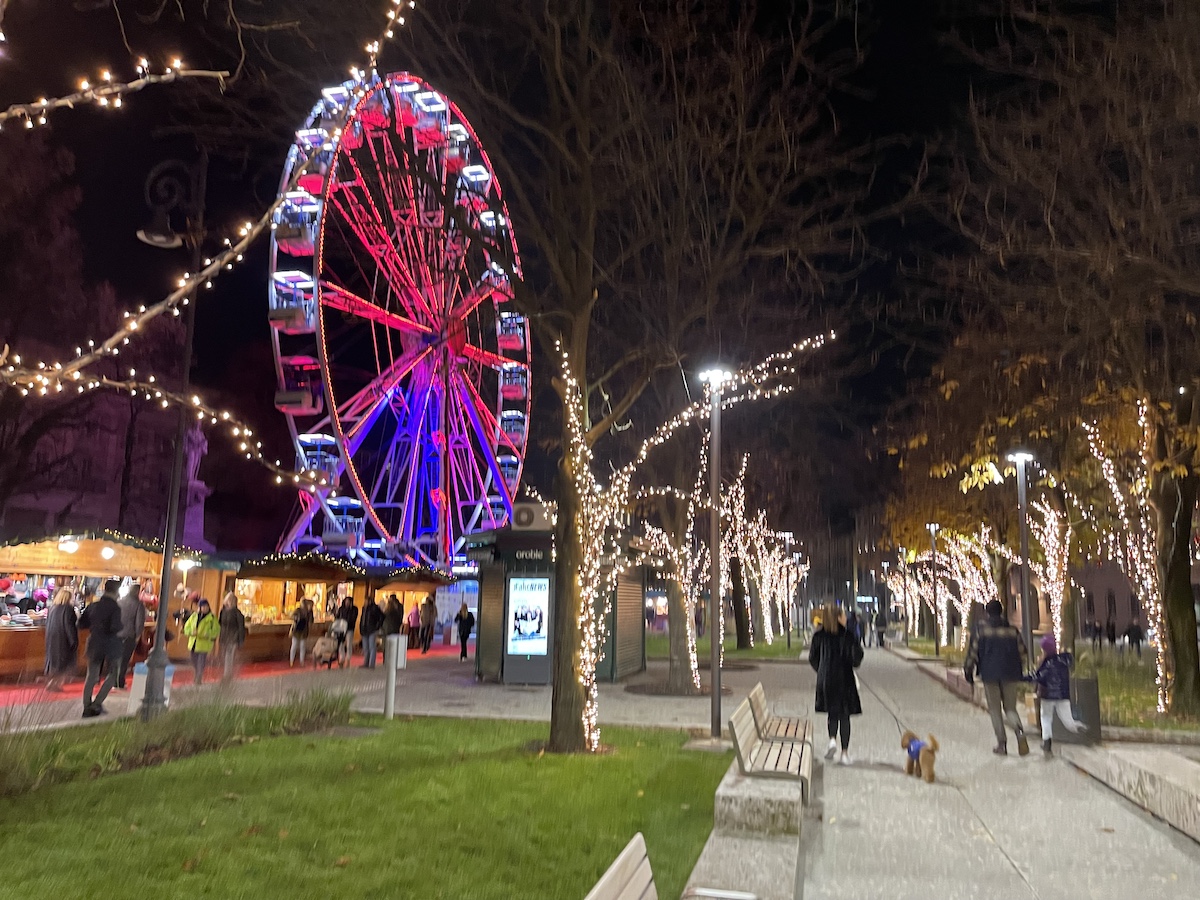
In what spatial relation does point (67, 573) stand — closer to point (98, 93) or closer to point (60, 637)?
point (60, 637)

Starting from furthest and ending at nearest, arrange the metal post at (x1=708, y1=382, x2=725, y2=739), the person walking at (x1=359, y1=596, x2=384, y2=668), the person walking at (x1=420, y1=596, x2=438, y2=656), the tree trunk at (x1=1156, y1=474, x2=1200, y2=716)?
1. the person walking at (x1=420, y1=596, x2=438, y2=656)
2. the person walking at (x1=359, y1=596, x2=384, y2=668)
3. the tree trunk at (x1=1156, y1=474, x2=1200, y2=716)
4. the metal post at (x1=708, y1=382, x2=725, y2=739)

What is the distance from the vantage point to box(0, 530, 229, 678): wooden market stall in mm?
16562

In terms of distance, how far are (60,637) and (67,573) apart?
447 cm

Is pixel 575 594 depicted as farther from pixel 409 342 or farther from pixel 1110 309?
pixel 409 342

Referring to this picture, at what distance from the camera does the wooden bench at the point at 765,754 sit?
7.27 m

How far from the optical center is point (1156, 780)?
25.2 ft

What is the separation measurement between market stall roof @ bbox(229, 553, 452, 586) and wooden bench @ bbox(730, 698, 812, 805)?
17.6 m

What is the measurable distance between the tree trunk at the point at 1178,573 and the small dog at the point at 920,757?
7.17 metres

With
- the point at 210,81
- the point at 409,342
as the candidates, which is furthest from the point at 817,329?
the point at 210,81

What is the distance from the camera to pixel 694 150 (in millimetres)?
11328

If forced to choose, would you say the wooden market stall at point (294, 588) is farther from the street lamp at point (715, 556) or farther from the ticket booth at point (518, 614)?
the street lamp at point (715, 556)

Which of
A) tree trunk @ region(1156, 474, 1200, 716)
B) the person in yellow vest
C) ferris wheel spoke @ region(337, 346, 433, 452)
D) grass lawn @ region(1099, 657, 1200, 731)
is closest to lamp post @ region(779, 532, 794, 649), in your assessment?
grass lawn @ region(1099, 657, 1200, 731)

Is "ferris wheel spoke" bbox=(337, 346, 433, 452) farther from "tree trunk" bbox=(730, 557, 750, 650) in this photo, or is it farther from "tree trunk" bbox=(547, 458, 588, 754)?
"tree trunk" bbox=(730, 557, 750, 650)

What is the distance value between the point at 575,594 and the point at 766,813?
451 cm
